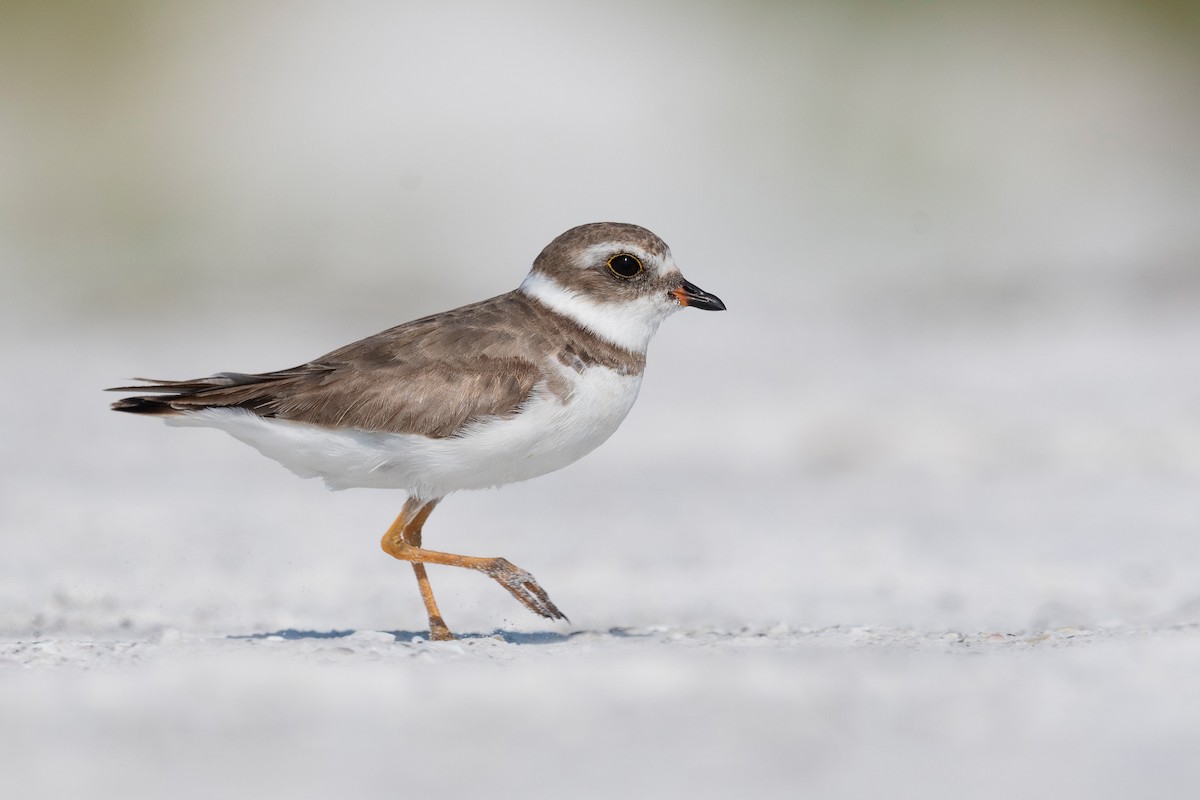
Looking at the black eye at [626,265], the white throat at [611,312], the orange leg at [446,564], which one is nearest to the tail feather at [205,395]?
the orange leg at [446,564]

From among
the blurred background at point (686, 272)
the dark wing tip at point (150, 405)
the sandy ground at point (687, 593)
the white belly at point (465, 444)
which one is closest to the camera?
the sandy ground at point (687, 593)

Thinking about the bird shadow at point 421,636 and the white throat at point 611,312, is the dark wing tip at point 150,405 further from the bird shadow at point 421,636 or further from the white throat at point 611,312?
the white throat at point 611,312

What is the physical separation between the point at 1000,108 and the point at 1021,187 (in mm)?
2843

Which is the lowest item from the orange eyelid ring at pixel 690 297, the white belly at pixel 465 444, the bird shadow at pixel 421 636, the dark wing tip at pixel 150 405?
the bird shadow at pixel 421 636

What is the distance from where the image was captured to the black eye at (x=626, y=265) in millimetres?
6527

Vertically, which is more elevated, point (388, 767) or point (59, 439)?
point (59, 439)

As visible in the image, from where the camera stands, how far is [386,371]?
20.2ft

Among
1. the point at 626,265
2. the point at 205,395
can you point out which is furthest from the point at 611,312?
the point at 205,395

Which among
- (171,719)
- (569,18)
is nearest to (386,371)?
(171,719)

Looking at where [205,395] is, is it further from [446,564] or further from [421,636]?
[421,636]

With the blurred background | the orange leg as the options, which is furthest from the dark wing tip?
the blurred background

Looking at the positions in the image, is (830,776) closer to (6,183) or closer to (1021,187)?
(1021,187)

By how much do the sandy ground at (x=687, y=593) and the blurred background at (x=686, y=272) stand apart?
57 mm

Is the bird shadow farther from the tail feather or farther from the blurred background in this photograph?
the tail feather
